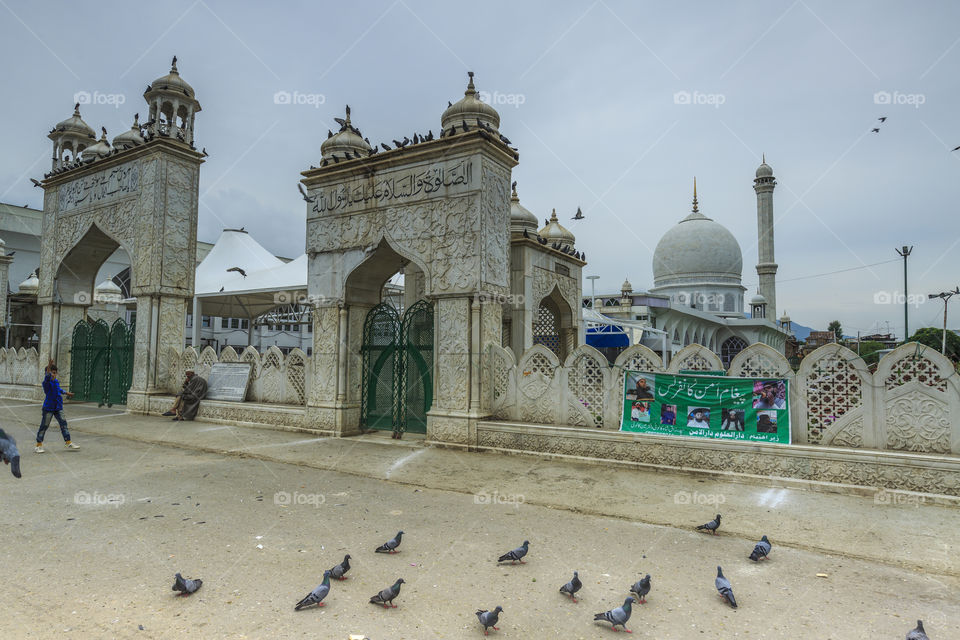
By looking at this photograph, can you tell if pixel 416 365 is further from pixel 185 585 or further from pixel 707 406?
pixel 185 585

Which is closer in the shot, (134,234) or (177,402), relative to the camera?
(177,402)

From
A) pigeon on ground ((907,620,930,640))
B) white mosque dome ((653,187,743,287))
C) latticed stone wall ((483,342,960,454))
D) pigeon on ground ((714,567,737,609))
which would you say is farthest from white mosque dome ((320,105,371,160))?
white mosque dome ((653,187,743,287))

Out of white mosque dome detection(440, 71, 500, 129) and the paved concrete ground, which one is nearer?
the paved concrete ground

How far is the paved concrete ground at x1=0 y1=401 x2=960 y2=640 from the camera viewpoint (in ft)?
10.3

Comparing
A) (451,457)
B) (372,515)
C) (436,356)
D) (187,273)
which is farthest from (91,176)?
(372,515)

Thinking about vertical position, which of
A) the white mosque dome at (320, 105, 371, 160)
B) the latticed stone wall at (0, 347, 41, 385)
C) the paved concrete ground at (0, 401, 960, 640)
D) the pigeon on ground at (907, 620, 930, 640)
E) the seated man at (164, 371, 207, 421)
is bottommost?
the paved concrete ground at (0, 401, 960, 640)

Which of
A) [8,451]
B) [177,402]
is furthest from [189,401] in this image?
[8,451]

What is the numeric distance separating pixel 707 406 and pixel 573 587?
456 centimetres

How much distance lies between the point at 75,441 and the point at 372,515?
23.7ft

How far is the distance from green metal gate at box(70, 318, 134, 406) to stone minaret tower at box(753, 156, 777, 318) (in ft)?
155

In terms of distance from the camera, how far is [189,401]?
39.2 feet

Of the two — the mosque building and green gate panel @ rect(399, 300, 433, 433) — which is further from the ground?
the mosque building

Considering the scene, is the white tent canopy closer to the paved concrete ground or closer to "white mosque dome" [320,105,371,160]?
"white mosque dome" [320,105,371,160]

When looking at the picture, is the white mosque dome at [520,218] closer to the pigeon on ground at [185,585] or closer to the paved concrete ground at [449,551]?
the paved concrete ground at [449,551]
